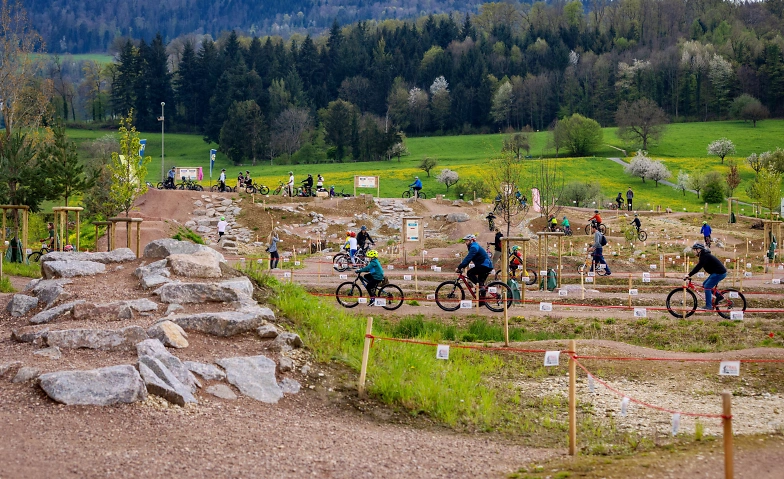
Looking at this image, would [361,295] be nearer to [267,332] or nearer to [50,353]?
[267,332]

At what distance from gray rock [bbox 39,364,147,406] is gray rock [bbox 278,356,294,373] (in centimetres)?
225

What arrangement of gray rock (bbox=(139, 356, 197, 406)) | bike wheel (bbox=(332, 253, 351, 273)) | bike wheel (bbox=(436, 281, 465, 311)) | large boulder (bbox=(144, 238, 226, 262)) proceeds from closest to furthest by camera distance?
gray rock (bbox=(139, 356, 197, 406)) < large boulder (bbox=(144, 238, 226, 262)) < bike wheel (bbox=(436, 281, 465, 311)) < bike wheel (bbox=(332, 253, 351, 273))

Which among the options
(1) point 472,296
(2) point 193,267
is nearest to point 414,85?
(1) point 472,296

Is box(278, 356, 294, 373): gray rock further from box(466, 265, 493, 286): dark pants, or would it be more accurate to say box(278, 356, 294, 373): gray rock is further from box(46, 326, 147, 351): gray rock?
box(466, 265, 493, 286): dark pants

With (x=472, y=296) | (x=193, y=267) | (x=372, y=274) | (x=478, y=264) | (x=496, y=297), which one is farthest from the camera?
(x=496, y=297)

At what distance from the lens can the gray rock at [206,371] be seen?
11.4 metres

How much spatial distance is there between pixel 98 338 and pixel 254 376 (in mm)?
2359

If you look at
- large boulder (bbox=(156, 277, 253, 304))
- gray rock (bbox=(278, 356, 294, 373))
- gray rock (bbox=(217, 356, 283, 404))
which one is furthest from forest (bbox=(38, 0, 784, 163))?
gray rock (bbox=(217, 356, 283, 404))

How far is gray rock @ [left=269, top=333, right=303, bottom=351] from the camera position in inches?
499

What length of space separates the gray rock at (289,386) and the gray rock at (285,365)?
26 centimetres

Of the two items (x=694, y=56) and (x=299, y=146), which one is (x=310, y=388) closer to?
(x=299, y=146)

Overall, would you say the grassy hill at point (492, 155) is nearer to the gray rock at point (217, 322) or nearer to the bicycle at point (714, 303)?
the bicycle at point (714, 303)

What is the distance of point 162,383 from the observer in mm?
10570

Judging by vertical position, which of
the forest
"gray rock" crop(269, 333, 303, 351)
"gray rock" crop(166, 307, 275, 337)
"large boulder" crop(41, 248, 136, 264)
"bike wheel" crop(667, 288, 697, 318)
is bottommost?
"bike wheel" crop(667, 288, 697, 318)
